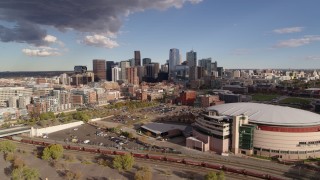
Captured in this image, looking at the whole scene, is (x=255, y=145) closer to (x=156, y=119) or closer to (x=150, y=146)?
(x=150, y=146)

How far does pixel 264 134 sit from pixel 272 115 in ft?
17.1

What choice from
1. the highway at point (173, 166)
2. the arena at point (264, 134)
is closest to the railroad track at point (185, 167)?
the highway at point (173, 166)

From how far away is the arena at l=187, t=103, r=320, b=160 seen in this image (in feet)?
178

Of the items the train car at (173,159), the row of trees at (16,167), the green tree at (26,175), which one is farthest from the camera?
the train car at (173,159)

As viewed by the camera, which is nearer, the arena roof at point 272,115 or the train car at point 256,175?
the train car at point 256,175

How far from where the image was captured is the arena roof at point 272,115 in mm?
55116

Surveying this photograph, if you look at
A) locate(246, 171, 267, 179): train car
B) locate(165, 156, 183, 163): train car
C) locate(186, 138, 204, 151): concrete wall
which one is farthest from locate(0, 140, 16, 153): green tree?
locate(246, 171, 267, 179): train car

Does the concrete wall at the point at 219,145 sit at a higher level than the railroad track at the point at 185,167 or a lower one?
higher

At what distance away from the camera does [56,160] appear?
51.3 meters

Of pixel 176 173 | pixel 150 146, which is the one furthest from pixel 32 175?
pixel 150 146

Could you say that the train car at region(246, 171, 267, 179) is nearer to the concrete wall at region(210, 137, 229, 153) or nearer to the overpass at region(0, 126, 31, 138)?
the concrete wall at region(210, 137, 229, 153)

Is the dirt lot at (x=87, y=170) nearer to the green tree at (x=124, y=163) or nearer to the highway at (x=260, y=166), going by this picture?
the green tree at (x=124, y=163)

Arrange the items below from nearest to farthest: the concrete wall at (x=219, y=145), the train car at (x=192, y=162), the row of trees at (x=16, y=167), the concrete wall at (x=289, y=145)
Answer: the row of trees at (x=16, y=167) < the train car at (x=192, y=162) < the concrete wall at (x=289, y=145) < the concrete wall at (x=219, y=145)

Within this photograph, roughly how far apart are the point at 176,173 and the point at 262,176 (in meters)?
13.5
